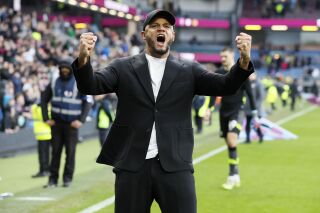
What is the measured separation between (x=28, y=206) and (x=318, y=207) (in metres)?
3.85

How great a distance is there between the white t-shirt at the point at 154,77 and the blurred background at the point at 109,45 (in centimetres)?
408

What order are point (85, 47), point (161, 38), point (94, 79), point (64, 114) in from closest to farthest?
point (85, 47) < point (94, 79) < point (161, 38) < point (64, 114)

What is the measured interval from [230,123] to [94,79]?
6.41m

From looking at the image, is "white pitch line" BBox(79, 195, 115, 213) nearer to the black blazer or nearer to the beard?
the black blazer

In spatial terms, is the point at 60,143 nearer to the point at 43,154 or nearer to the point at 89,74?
the point at 43,154

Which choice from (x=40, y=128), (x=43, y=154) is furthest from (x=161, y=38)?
(x=40, y=128)

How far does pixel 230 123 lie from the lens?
36.7 feet

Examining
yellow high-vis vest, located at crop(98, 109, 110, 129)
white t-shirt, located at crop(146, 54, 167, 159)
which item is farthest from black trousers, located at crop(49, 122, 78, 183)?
white t-shirt, located at crop(146, 54, 167, 159)

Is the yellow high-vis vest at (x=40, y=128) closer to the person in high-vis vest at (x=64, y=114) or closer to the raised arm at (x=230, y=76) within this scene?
the person in high-vis vest at (x=64, y=114)

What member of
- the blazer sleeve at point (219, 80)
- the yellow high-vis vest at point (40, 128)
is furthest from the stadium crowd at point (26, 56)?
the blazer sleeve at point (219, 80)

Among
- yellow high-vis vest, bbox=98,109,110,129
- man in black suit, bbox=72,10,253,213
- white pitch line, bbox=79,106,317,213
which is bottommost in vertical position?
white pitch line, bbox=79,106,317,213

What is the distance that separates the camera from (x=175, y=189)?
5.16m

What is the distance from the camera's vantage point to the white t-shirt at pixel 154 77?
5.20 meters

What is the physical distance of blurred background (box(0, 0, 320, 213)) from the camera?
15.6 m
